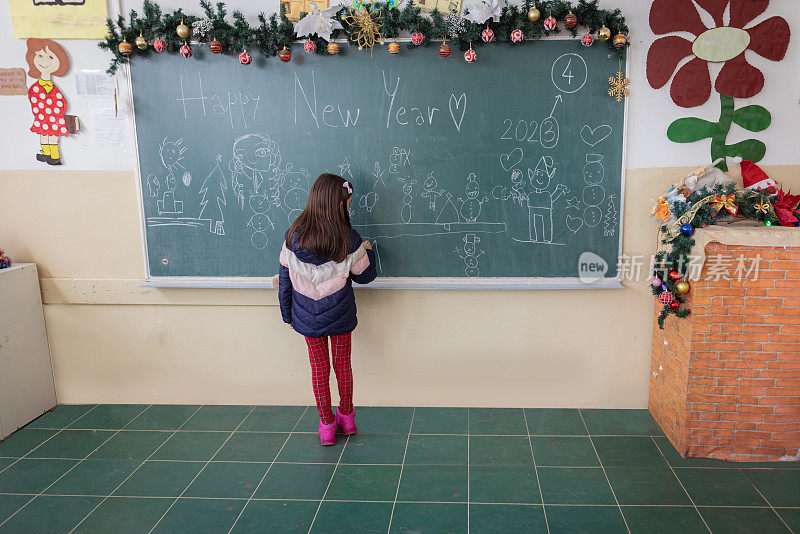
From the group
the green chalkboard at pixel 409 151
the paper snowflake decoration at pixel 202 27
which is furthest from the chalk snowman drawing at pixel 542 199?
the paper snowflake decoration at pixel 202 27

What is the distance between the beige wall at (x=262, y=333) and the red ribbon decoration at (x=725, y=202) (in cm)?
50

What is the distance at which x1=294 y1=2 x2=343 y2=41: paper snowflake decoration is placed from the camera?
3.26 meters

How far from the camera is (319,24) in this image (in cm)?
326

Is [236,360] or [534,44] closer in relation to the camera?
[534,44]

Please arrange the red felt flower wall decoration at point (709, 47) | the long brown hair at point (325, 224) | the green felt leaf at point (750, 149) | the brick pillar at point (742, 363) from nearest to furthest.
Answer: the brick pillar at point (742, 363) → the long brown hair at point (325, 224) → the red felt flower wall decoration at point (709, 47) → the green felt leaf at point (750, 149)

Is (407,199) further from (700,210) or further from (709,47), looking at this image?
(709,47)

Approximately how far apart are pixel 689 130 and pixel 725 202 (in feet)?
1.92

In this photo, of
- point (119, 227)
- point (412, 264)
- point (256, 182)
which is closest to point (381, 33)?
point (256, 182)

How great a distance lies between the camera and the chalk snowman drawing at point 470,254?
3.54 metres

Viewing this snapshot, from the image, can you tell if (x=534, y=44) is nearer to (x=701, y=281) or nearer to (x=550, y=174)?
(x=550, y=174)

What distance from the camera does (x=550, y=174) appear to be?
3.44 meters

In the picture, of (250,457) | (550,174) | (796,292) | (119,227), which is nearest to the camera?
(796,292)

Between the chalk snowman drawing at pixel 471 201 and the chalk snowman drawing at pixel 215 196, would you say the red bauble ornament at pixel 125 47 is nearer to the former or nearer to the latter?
the chalk snowman drawing at pixel 215 196

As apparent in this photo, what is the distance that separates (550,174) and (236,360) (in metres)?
2.54
